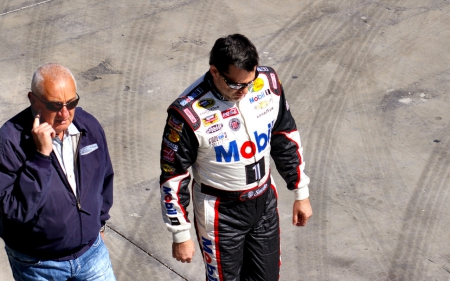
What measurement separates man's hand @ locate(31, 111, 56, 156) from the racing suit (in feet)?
2.39

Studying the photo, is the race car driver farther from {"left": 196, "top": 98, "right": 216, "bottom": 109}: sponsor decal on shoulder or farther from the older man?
the older man

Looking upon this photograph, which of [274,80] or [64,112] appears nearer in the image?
[64,112]

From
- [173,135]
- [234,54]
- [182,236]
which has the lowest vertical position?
[182,236]

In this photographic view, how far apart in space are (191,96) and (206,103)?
0.09m

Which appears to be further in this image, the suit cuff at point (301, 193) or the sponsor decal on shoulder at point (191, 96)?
the suit cuff at point (301, 193)

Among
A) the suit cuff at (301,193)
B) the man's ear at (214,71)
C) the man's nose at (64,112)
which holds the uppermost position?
the man's nose at (64,112)

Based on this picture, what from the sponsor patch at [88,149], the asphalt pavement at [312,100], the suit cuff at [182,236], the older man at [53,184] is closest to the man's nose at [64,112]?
the older man at [53,184]

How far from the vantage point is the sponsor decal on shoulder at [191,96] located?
3.88m

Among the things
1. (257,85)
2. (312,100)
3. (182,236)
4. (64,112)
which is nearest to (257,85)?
(257,85)

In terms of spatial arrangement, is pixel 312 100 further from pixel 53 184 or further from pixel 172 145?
pixel 53 184

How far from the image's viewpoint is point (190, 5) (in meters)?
9.09

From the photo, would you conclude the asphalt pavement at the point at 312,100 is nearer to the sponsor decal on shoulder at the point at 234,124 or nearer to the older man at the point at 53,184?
the older man at the point at 53,184

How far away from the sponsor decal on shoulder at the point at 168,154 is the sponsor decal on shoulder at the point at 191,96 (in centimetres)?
25

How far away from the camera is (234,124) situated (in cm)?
391
